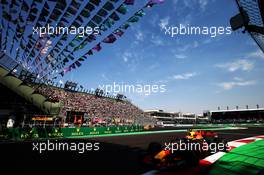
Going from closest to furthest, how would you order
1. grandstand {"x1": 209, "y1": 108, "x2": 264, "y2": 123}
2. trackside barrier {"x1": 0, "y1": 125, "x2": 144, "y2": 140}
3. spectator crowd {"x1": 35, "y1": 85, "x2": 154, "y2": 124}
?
trackside barrier {"x1": 0, "y1": 125, "x2": 144, "y2": 140} → spectator crowd {"x1": 35, "y1": 85, "x2": 154, "y2": 124} → grandstand {"x1": 209, "y1": 108, "x2": 264, "y2": 123}

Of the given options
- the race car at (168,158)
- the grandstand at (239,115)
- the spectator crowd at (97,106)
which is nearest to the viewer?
the race car at (168,158)

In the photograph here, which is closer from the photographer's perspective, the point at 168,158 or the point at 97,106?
the point at 168,158

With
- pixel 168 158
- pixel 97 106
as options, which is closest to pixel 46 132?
pixel 168 158

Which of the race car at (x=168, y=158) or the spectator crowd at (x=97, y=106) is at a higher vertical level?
the spectator crowd at (x=97, y=106)

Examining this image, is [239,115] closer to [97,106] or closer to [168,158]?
[97,106]

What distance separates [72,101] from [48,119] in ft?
34.9

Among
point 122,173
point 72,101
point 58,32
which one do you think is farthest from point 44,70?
point 72,101

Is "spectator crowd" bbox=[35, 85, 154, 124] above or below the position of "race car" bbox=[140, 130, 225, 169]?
above

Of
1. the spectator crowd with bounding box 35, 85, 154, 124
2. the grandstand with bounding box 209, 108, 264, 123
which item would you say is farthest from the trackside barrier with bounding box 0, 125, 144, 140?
the grandstand with bounding box 209, 108, 264, 123

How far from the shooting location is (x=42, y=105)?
13.8 m

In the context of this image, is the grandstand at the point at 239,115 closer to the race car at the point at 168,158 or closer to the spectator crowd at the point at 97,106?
the spectator crowd at the point at 97,106

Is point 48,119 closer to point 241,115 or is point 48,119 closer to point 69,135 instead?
point 69,135

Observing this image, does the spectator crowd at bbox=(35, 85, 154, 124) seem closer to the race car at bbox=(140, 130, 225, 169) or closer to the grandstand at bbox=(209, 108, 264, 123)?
the race car at bbox=(140, 130, 225, 169)

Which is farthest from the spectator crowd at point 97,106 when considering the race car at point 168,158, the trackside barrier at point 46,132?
the race car at point 168,158
